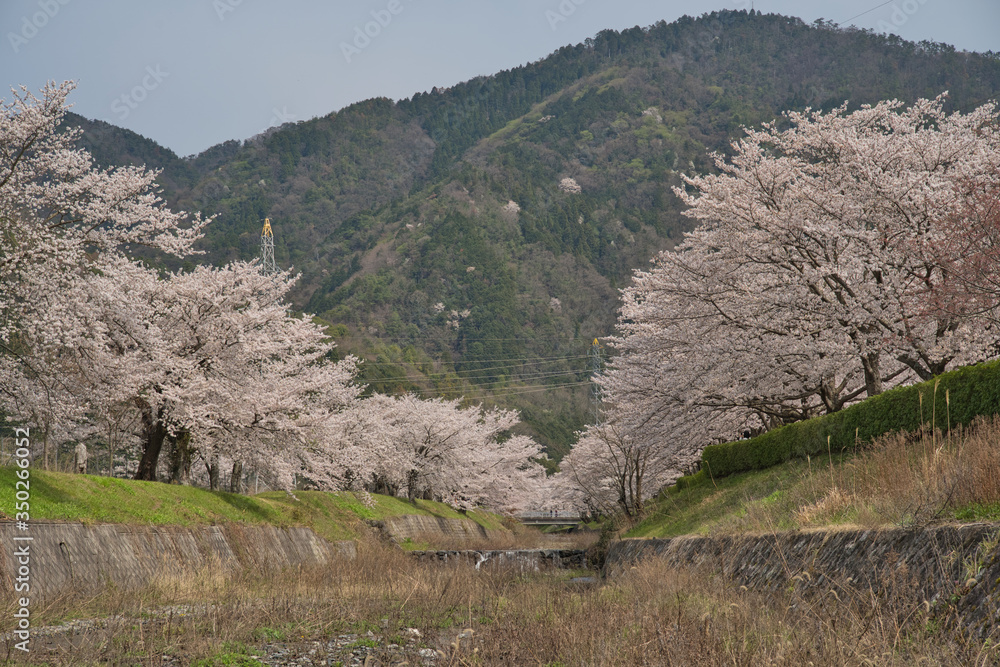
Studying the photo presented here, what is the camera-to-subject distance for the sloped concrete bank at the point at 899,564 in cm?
504

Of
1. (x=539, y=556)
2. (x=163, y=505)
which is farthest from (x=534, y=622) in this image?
(x=539, y=556)

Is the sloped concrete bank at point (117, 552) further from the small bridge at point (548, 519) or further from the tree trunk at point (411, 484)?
the small bridge at point (548, 519)

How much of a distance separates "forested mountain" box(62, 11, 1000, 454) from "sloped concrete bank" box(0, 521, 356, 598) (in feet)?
186

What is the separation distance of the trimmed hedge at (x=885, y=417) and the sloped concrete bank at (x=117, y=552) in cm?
1176

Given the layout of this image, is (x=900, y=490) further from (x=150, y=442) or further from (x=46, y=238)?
(x=150, y=442)

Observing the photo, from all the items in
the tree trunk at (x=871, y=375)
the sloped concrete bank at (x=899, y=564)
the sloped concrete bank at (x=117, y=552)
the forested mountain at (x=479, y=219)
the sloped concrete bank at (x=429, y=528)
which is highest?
the forested mountain at (x=479, y=219)

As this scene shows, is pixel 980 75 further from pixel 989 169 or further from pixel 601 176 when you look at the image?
pixel 989 169

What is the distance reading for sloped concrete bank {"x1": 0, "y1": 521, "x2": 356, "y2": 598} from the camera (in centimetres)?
1077

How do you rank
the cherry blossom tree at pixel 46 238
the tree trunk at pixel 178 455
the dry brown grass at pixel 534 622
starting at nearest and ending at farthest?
the dry brown grass at pixel 534 622 < the cherry blossom tree at pixel 46 238 < the tree trunk at pixel 178 455

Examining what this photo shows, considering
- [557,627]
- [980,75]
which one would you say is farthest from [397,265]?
[980,75]

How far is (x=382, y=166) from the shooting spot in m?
186

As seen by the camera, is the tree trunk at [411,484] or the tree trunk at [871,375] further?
the tree trunk at [411,484]

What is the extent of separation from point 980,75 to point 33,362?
197 metres

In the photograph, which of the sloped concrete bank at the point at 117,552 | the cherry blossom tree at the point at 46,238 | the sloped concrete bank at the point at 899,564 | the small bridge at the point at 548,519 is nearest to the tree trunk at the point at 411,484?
the sloped concrete bank at the point at 117,552
